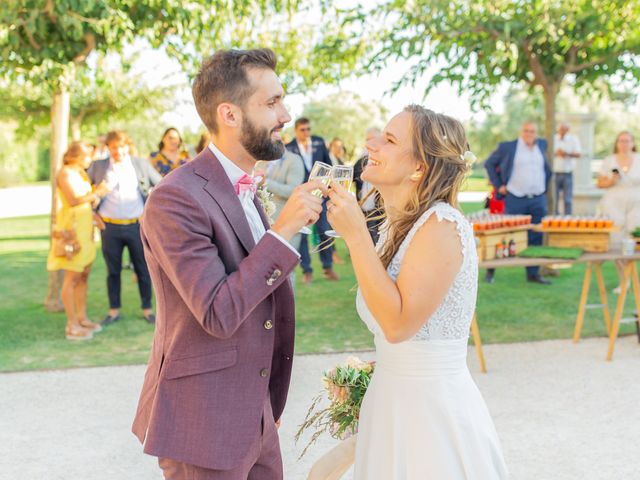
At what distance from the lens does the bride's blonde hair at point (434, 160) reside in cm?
261

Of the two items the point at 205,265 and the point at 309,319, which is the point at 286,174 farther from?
the point at 205,265

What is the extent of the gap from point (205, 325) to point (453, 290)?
91 cm

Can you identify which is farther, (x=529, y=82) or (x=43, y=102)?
(x=43, y=102)

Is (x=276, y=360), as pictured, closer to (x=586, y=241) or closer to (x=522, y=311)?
(x=586, y=241)

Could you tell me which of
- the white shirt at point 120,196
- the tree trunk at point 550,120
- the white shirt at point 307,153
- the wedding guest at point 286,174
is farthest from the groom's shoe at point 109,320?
the tree trunk at point 550,120

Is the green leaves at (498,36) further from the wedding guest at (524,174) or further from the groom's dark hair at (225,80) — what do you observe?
the groom's dark hair at (225,80)

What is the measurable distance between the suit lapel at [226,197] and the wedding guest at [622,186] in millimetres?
7843

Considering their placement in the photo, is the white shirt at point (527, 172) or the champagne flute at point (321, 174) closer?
the champagne flute at point (321, 174)

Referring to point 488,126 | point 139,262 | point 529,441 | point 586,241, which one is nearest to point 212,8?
point 139,262

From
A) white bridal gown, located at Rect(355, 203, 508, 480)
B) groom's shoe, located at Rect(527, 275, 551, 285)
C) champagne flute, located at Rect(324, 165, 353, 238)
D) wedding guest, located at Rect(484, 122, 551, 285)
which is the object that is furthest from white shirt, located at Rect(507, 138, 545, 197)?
champagne flute, located at Rect(324, 165, 353, 238)

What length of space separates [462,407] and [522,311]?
254 inches

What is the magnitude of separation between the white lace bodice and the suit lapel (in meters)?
0.57

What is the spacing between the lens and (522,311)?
880 centimetres

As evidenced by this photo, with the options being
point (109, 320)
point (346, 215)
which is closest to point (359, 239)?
point (346, 215)
